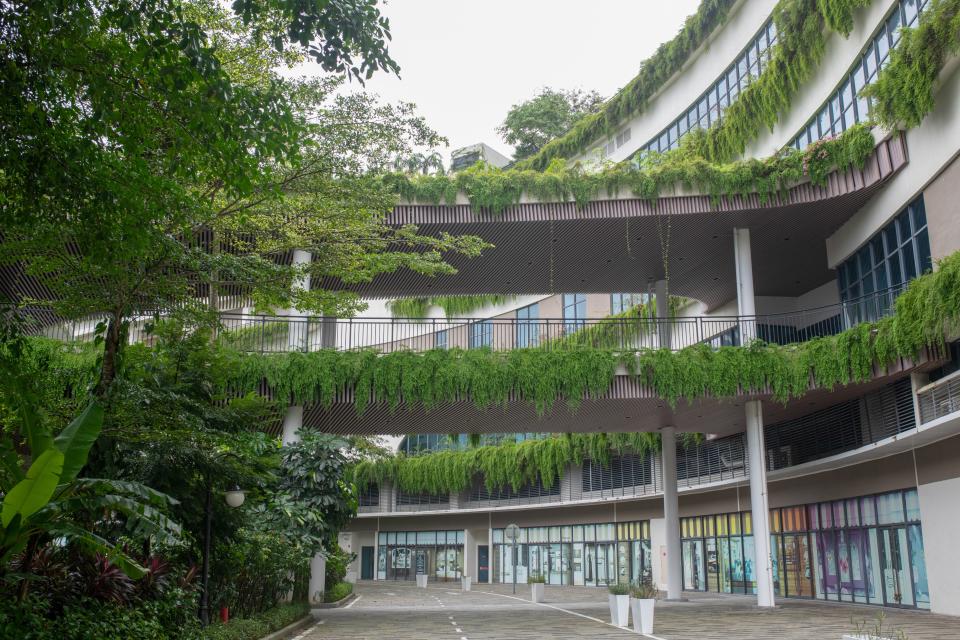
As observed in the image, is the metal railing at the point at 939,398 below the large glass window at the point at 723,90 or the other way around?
below

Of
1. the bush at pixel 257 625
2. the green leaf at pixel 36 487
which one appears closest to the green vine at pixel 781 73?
the bush at pixel 257 625

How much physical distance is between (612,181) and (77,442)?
664 inches

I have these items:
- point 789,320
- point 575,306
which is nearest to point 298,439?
point 789,320

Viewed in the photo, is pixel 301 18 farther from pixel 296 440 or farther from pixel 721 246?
pixel 721 246

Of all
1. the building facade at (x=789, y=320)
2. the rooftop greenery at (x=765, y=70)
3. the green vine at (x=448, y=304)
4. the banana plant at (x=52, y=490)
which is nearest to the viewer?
the banana plant at (x=52, y=490)

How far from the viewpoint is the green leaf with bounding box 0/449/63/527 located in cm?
862

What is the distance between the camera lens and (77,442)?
374 inches

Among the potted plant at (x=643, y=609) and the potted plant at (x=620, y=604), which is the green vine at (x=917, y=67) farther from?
the potted plant at (x=620, y=604)

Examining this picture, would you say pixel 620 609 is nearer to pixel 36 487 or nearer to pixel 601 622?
pixel 601 622

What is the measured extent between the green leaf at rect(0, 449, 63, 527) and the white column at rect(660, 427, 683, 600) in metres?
21.6

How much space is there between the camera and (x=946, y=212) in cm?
1909

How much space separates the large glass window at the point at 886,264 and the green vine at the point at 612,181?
2313 mm

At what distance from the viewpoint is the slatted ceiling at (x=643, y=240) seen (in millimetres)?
23156

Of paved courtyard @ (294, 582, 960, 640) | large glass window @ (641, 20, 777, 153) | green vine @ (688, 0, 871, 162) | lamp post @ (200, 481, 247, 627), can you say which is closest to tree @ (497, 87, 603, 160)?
large glass window @ (641, 20, 777, 153)
